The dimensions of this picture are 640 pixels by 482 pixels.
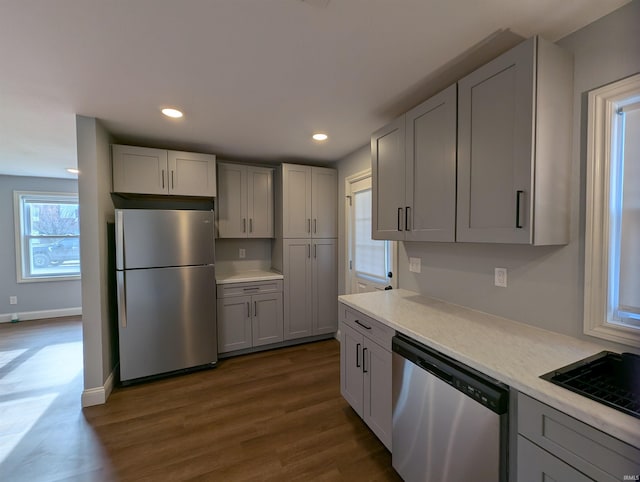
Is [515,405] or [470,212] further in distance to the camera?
[470,212]

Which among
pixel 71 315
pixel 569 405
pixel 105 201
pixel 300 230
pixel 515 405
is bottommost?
pixel 71 315

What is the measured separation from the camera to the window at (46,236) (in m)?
4.53

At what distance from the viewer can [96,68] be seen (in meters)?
1.61

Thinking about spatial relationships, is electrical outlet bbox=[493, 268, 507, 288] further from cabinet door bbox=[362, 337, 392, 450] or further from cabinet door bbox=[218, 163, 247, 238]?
cabinet door bbox=[218, 163, 247, 238]

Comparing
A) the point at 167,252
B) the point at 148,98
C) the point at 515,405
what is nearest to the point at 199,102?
the point at 148,98

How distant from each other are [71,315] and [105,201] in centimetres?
369

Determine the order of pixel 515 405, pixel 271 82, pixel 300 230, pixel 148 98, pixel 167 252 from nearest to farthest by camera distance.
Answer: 1. pixel 515 405
2. pixel 271 82
3. pixel 148 98
4. pixel 167 252
5. pixel 300 230

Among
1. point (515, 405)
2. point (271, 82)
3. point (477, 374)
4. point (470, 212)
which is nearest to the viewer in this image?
point (515, 405)

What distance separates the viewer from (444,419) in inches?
50.1

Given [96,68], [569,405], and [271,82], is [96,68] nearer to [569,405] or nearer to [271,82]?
[271,82]

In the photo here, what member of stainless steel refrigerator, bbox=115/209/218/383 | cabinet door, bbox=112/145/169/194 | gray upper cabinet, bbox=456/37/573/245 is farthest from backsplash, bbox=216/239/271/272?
gray upper cabinet, bbox=456/37/573/245

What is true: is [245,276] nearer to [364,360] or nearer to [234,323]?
[234,323]

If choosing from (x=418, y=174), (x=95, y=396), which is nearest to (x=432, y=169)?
(x=418, y=174)

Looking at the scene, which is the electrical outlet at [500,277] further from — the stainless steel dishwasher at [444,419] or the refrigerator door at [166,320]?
the refrigerator door at [166,320]
